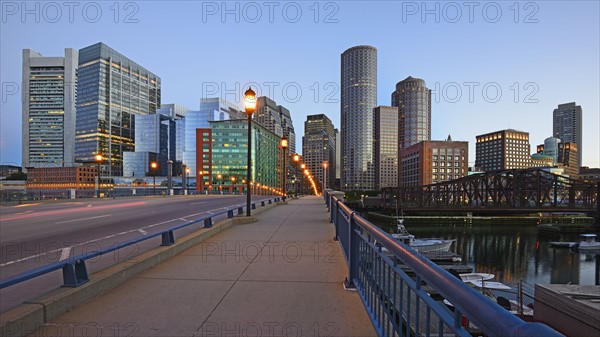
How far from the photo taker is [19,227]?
12.2 m

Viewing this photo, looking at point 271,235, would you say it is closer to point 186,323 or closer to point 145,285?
point 145,285

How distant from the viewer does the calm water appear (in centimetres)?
3538

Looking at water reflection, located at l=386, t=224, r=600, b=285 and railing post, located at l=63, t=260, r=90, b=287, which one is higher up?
railing post, located at l=63, t=260, r=90, b=287

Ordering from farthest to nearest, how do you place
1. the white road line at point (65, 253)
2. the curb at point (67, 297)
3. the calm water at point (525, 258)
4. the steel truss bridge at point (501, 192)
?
1. the steel truss bridge at point (501, 192)
2. the calm water at point (525, 258)
3. the white road line at point (65, 253)
4. the curb at point (67, 297)

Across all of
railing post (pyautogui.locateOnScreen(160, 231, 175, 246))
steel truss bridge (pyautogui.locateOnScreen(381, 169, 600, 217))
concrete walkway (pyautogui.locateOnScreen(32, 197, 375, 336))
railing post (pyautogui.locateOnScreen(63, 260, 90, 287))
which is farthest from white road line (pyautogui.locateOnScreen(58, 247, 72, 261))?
steel truss bridge (pyautogui.locateOnScreen(381, 169, 600, 217))

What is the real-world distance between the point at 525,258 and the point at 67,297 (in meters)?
55.2

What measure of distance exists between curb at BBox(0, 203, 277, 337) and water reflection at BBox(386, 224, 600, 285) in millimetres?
Answer: 36050

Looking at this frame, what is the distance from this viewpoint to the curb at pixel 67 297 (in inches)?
134

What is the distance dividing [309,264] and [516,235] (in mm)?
78511

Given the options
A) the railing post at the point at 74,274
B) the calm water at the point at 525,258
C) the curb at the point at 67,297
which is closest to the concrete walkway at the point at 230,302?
the curb at the point at 67,297

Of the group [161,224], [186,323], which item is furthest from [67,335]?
[161,224]

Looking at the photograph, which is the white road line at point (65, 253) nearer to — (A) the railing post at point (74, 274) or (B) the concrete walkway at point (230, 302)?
(B) the concrete walkway at point (230, 302)

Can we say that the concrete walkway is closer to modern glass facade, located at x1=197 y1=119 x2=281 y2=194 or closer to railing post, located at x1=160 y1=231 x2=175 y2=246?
railing post, located at x1=160 y1=231 x2=175 y2=246

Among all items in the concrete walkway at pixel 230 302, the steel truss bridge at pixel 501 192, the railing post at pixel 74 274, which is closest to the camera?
the concrete walkway at pixel 230 302
